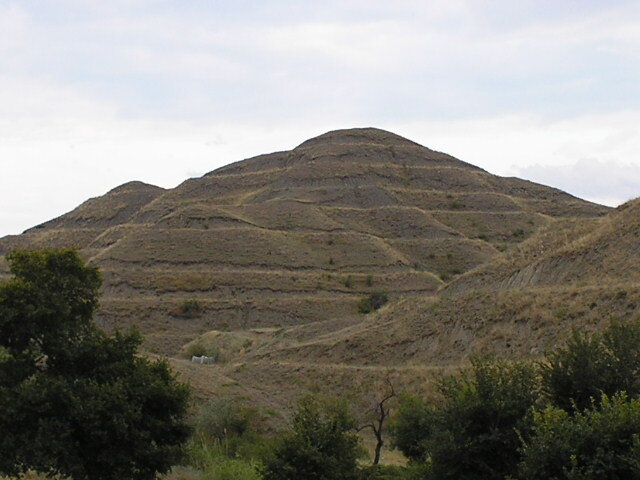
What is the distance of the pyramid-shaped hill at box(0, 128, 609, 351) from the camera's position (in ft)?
256

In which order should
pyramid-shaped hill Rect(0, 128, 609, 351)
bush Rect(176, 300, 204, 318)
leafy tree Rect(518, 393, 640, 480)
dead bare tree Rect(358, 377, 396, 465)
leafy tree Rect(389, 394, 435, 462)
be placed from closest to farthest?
1. leafy tree Rect(518, 393, 640, 480)
2. dead bare tree Rect(358, 377, 396, 465)
3. leafy tree Rect(389, 394, 435, 462)
4. bush Rect(176, 300, 204, 318)
5. pyramid-shaped hill Rect(0, 128, 609, 351)

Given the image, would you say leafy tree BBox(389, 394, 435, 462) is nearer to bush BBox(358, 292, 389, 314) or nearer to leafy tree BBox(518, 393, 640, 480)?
leafy tree BBox(518, 393, 640, 480)

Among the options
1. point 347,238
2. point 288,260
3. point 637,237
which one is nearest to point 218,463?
point 637,237

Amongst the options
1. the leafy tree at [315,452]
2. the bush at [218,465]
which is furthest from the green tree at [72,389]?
the bush at [218,465]

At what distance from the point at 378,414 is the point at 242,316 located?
43.6m

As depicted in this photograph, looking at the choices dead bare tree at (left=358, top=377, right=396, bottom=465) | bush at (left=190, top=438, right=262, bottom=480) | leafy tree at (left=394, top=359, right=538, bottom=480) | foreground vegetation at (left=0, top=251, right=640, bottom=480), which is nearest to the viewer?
leafy tree at (left=394, top=359, right=538, bottom=480)

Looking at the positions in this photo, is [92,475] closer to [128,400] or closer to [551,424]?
[128,400]

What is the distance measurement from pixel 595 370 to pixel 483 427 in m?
2.60

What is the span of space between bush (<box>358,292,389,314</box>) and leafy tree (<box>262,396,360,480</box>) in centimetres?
5333

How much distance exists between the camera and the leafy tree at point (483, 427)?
57.2 ft

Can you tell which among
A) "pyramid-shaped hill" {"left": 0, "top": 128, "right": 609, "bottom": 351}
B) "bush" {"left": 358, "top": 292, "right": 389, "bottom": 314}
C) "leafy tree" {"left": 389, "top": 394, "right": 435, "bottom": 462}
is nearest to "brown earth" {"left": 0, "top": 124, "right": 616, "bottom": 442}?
"pyramid-shaped hill" {"left": 0, "top": 128, "right": 609, "bottom": 351}

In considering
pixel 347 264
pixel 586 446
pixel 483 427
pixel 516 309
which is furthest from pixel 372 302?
pixel 586 446

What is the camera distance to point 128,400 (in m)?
18.7

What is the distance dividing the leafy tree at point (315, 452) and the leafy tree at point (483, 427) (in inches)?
81.7
